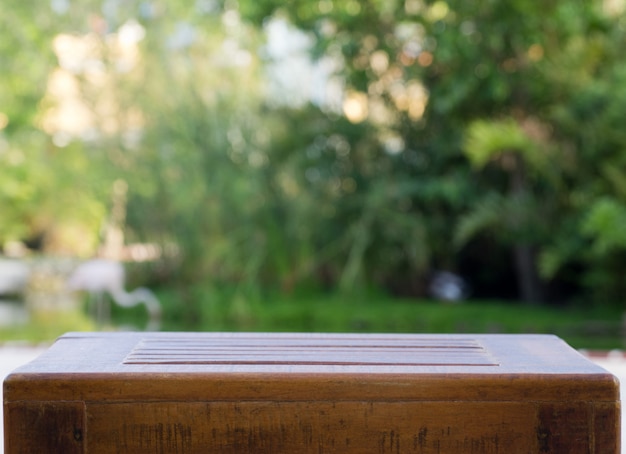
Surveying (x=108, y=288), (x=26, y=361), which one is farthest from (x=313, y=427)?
(x=108, y=288)

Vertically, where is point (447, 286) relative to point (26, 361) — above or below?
below

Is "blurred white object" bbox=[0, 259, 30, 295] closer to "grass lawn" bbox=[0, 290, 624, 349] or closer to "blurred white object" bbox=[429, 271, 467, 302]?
"grass lawn" bbox=[0, 290, 624, 349]

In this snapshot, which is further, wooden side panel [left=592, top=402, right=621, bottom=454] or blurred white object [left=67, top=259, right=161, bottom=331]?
blurred white object [left=67, top=259, right=161, bottom=331]

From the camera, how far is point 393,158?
604 cm

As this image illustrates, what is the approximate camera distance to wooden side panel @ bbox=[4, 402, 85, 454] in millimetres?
Answer: 1325

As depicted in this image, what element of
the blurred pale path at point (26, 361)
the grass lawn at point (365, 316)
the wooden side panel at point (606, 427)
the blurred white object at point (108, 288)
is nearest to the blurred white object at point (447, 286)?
the grass lawn at point (365, 316)

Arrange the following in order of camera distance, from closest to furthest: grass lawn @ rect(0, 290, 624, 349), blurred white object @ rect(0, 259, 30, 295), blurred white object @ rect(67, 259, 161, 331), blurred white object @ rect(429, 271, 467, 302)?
grass lawn @ rect(0, 290, 624, 349)
blurred white object @ rect(67, 259, 161, 331)
blurred white object @ rect(429, 271, 467, 302)
blurred white object @ rect(0, 259, 30, 295)

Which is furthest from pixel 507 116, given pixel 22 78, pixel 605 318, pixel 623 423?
pixel 22 78

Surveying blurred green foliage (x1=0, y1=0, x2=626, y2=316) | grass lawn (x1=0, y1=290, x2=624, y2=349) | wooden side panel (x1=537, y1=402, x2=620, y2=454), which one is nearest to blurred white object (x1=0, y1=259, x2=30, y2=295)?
blurred green foliage (x1=0, y1=0, x2=626, y2=316)

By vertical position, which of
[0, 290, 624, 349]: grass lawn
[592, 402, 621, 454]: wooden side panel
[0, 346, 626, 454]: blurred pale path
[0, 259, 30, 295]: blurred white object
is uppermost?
[592, 402, 621, 454]: wooden side panel

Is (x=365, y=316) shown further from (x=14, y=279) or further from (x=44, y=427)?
(x=14, y=279)

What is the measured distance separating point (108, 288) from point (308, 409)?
495cm

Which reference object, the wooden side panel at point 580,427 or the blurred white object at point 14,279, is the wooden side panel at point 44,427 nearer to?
the wooden side panel at point 580,427

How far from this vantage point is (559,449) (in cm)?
137
